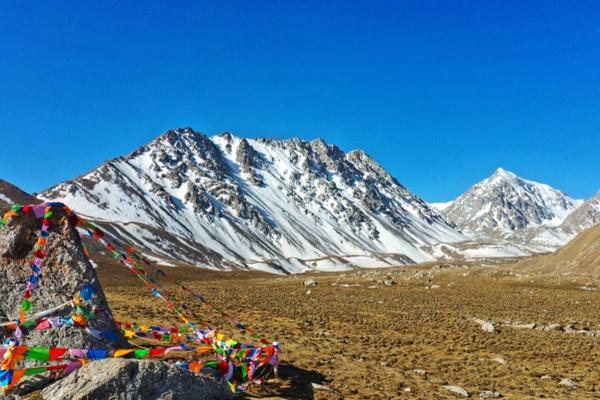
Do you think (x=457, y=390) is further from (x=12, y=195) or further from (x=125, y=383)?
(x=12, y=195)

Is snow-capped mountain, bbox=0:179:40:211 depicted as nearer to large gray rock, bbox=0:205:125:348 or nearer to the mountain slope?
large gray rock, bbox=0:205:125:348

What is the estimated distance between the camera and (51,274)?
40.3ft

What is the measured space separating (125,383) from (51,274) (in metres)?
5.44

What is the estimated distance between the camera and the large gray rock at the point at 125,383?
830cm

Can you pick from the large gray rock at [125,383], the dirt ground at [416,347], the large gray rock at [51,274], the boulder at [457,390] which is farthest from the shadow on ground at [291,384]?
the large gray rock at [51,274]

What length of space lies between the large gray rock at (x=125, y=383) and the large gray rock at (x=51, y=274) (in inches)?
119

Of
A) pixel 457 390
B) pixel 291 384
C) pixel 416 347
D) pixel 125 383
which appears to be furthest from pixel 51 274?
pixel 416 347

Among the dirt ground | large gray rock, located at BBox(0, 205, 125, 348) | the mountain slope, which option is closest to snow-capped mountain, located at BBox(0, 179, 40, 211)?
the dirt ground

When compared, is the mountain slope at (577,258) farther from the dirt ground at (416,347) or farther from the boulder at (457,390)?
the boulder at (457,390)

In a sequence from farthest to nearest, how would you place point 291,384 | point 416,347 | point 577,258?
point 577,258 < point 416,347 < point 291,384

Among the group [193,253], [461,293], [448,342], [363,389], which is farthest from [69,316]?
[193,253]

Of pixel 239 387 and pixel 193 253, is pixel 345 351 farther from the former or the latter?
pixel 193 253

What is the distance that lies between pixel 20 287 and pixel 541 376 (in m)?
18.2

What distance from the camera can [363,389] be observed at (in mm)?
13695
